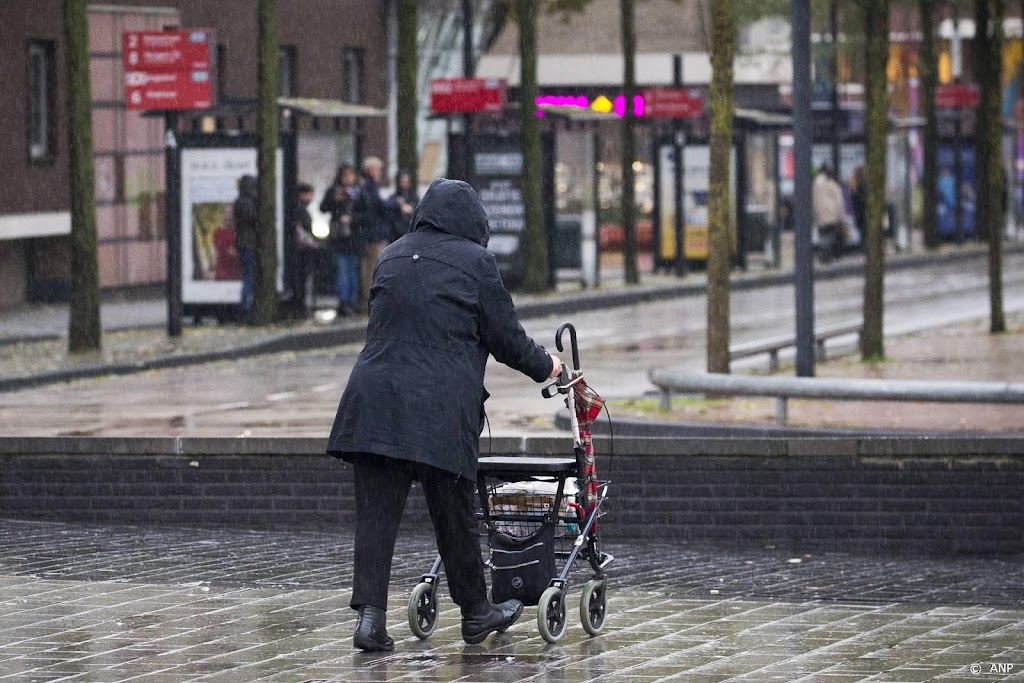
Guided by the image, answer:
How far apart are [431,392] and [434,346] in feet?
0.59

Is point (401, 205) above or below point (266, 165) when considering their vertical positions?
below

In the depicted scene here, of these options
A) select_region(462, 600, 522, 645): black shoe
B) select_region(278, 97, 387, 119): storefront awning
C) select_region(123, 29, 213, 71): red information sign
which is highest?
select_region(123, 29, 213, 71): red information sign

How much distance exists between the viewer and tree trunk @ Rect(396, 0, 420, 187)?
91.2 ft

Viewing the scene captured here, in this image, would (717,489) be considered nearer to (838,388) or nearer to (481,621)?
(838,388)

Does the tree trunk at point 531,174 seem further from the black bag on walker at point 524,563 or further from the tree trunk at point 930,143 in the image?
the black bag on walker at point 524,563

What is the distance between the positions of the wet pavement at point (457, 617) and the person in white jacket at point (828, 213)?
2907cm

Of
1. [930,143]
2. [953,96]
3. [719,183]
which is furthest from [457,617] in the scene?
[953,96]

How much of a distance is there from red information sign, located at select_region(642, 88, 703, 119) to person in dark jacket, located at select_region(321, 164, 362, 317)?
879 cm

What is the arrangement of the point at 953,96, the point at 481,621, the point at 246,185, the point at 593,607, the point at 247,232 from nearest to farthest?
the point at 481,621
the point at 593,607
the point at 246,185
the point at 247,232
the point at 953,96

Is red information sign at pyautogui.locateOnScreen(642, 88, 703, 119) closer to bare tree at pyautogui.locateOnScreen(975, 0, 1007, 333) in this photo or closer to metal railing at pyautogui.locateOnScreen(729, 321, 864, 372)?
bare tree at pyautogui.locateOnScreen(975, 0, 1007, 333)

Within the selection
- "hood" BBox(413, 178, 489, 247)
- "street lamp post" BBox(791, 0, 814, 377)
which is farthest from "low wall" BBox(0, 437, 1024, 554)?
"street lamp post" BBox(791, 0, 814, 377)

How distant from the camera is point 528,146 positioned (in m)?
29.9

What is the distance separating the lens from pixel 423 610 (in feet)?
26.0

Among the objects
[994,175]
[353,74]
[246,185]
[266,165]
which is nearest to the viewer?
[994,175]
